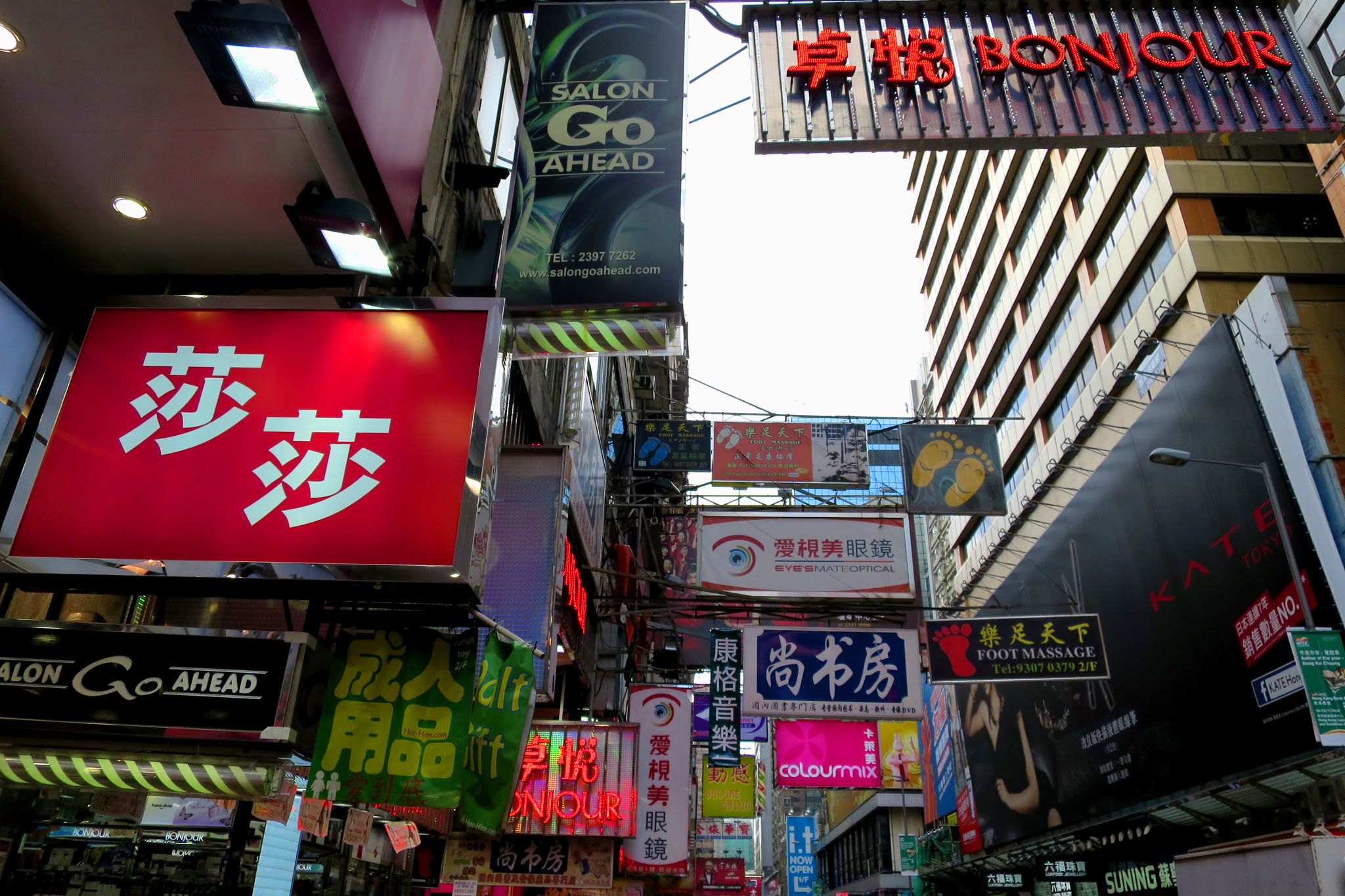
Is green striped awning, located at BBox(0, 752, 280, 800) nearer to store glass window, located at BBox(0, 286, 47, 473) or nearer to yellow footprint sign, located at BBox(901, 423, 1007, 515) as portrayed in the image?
store glass window, located at BBox(0, 286, 47, 473)

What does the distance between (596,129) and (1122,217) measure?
2411 centimetres

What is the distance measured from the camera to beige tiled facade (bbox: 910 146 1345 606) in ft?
68.2

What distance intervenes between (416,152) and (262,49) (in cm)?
153

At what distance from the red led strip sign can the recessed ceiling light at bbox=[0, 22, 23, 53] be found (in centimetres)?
869

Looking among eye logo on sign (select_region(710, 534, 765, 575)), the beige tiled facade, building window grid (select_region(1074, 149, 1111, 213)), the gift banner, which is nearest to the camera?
the gift banner

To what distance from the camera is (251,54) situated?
12.1 feet

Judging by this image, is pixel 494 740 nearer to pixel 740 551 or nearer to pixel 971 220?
pixel 740 551

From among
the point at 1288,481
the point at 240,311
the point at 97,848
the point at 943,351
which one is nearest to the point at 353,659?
the point at 240,311

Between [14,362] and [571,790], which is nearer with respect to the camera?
[14,362]

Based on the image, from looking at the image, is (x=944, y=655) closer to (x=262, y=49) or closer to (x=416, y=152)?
(x=416, y=152)

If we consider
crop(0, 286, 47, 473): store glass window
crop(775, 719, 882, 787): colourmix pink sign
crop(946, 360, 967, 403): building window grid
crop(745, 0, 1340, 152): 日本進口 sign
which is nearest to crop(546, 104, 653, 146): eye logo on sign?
crop(745, 0, 1340, 152): 日本進口 sign

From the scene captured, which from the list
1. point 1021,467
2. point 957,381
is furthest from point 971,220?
point 1021,467

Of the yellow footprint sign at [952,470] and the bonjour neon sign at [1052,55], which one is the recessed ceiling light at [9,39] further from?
the yellow footprint sign at [952,470]

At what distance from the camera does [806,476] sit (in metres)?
20.8
